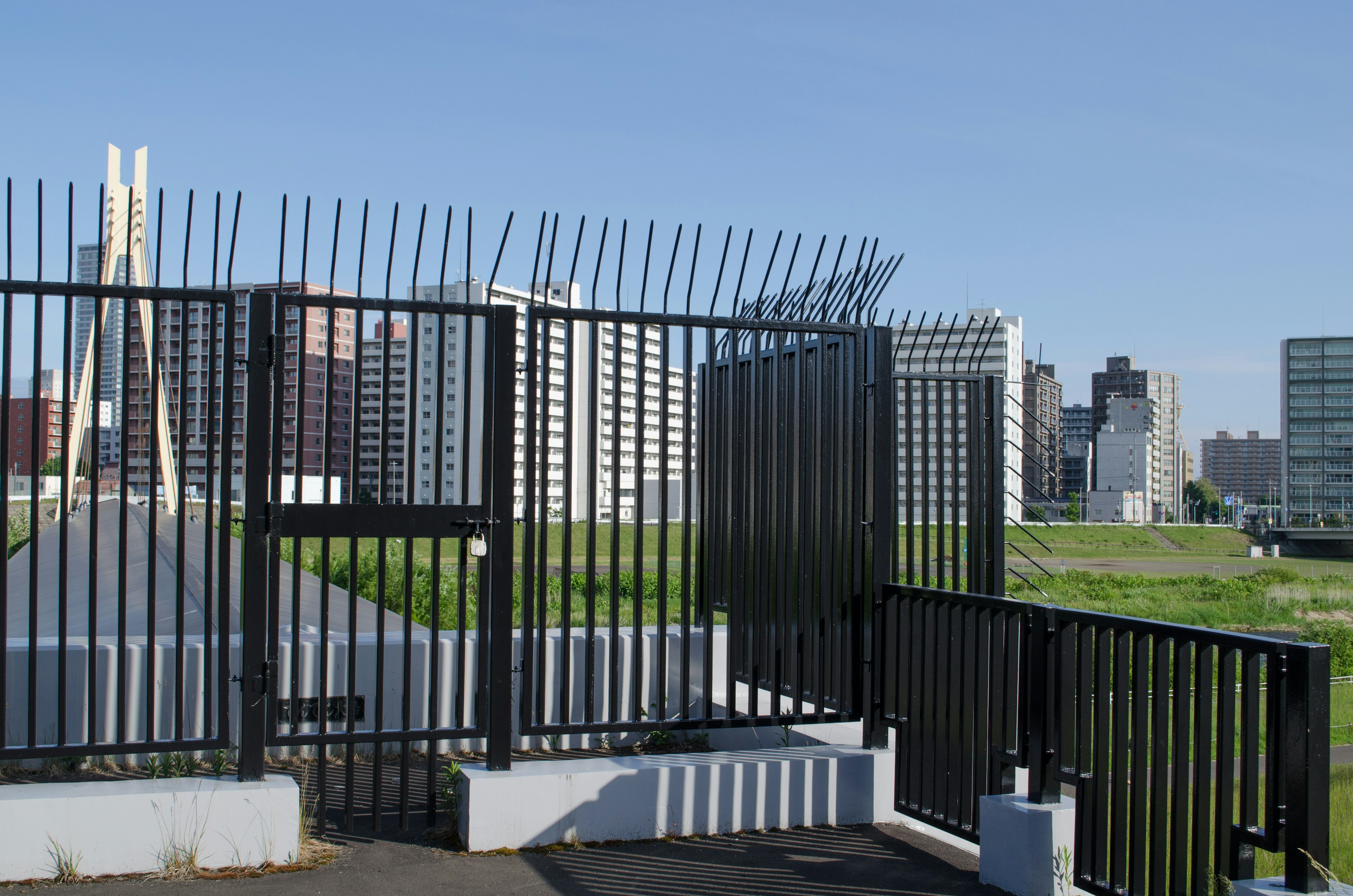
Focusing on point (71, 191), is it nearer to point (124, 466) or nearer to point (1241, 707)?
point (124, 466)

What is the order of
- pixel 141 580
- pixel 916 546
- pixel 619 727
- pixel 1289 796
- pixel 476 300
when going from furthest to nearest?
pixel 916 546
pixel 141 580
pixel 476 300
pixel 619 727
pixel 1289 796

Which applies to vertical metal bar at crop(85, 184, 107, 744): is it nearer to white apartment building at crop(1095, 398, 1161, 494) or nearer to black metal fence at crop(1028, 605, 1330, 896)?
black metal fence at crop(1028, 605, 1330, 896)

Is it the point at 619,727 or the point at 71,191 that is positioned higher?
Answer: the point at 71,191

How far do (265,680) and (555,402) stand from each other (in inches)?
830

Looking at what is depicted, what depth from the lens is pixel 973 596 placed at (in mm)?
4539

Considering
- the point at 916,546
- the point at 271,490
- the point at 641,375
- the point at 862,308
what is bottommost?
the point at 916,546

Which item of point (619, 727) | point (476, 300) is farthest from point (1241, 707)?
point (476, 300)

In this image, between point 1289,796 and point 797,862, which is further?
point 797,862

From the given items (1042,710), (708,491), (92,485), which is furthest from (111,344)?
(1042,710)

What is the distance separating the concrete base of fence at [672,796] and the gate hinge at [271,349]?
1.94m

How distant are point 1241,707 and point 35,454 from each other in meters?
4.39

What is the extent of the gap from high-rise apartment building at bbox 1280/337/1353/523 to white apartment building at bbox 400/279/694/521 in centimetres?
13160

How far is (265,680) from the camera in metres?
4.41

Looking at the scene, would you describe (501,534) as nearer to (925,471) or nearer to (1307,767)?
(925,471)
